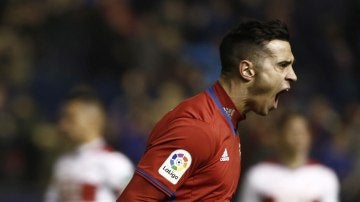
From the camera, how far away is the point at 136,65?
10453 mm

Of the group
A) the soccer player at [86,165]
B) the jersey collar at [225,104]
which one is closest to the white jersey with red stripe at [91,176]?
the soccer player at [86,165]

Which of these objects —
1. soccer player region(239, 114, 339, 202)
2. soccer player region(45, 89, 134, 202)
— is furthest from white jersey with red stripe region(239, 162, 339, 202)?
soccer player region(45, 89, 134, 202)

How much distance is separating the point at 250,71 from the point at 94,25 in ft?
22.2

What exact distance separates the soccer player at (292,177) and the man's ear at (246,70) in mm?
2311

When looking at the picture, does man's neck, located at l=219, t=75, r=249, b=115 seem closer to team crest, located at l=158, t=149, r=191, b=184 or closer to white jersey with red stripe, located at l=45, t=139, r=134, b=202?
team crest, located at l=158, t=149, r=191, b=184

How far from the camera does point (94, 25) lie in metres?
10.8

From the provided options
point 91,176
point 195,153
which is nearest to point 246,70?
point 195,153

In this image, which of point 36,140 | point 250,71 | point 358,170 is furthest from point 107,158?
point 36,140

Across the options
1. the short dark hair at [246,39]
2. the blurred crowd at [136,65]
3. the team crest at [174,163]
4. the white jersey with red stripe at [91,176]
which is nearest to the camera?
the team crest at [174,163]

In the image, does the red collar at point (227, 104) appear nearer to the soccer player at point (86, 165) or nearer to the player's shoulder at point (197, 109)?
the player's shoulder at point (197, 109)

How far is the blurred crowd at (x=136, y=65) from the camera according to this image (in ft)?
31.3

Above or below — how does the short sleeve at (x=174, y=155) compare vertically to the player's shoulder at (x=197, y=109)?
below

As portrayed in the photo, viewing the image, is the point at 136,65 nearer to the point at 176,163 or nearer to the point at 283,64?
the point at 283,64

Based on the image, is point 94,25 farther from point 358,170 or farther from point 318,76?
point 358,170
